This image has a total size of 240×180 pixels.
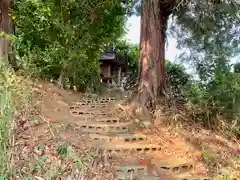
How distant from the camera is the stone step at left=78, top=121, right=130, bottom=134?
476 centimetres

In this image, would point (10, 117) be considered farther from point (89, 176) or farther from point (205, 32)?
point (205, 32)

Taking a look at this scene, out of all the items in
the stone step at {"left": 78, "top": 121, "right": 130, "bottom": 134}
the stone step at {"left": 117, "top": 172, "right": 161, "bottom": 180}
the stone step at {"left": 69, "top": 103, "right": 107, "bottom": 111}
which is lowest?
the stone step at {"left": 117, "top": 172, "right": 161, "bottom": 180}

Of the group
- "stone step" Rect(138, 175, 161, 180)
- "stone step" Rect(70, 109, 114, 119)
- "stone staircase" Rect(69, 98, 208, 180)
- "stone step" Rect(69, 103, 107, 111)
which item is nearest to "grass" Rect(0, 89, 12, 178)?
"stone staircase" Rect(69, 98, 208, 180)

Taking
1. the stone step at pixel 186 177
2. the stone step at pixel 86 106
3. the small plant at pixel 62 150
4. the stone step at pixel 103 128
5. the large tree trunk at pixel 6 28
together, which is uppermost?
the large tree trunk at pixel 6 28

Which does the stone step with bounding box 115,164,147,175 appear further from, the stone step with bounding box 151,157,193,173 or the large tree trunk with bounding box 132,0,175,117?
the large tree trunk with bounding box 132,0,175,117

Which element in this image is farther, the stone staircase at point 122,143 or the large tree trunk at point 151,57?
the large tree trunk at point 151,57

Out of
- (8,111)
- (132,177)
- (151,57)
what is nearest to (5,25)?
(151,57)

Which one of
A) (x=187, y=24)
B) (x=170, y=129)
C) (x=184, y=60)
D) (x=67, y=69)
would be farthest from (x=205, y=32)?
(x=67, y=69)

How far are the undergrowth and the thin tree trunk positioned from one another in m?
2.28

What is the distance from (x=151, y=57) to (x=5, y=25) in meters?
3.62

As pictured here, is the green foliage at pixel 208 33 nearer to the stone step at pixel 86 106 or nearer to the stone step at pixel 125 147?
the stone step at pixel 86 106

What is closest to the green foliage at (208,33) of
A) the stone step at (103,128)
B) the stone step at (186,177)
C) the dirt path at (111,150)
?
the dirt path at (111,150)

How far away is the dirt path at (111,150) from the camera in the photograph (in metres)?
3.28

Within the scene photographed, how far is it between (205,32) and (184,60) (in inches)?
35.8
